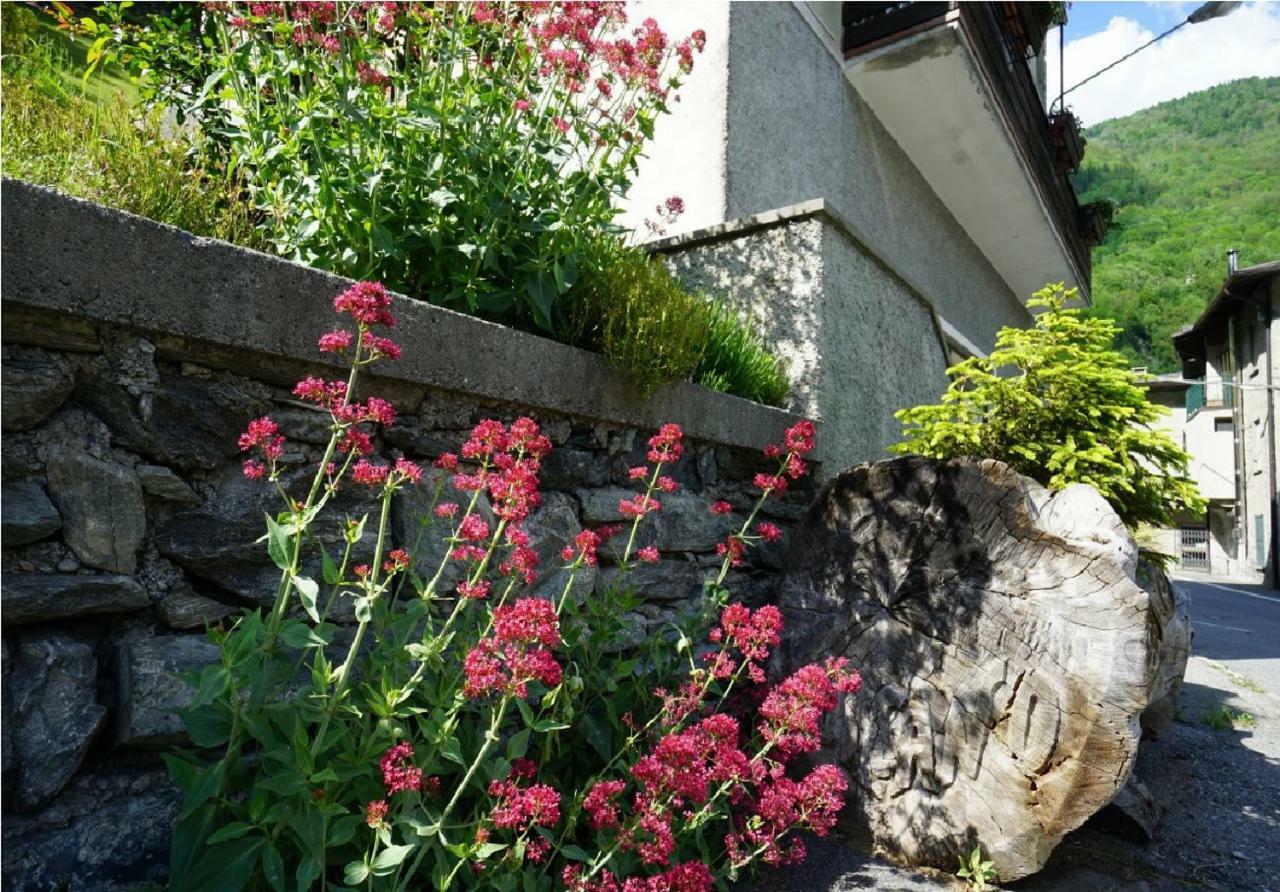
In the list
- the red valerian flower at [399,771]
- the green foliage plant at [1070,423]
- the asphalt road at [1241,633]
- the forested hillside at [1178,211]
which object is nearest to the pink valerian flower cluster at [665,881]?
the red valerian flower at [399,771]

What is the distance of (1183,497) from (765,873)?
97.2 inches

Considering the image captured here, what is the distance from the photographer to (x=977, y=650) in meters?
2.69

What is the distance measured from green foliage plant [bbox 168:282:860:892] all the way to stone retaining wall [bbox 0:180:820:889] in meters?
0.11

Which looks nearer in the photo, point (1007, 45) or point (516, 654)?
point (516, 654)

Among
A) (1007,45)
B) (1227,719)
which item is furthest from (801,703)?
(1007,45)

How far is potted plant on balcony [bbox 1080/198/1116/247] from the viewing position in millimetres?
10820

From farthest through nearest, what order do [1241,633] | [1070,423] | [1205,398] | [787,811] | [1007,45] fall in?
[1205,398]
[1241,633]
[1007,45]
[1070,423]
[787,811]

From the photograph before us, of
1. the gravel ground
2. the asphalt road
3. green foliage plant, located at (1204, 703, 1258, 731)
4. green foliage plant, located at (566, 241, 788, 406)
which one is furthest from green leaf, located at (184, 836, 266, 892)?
the asphalt road

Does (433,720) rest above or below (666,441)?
below

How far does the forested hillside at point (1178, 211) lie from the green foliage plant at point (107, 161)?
25241 millimetres

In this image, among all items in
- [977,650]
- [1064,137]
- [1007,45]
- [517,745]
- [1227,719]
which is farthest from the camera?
[1064,137]

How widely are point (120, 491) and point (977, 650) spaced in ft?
8.29

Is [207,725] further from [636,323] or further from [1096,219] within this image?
[1096,219]

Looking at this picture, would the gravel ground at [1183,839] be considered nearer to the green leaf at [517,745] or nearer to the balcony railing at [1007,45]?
the green leaf at [517,745]
